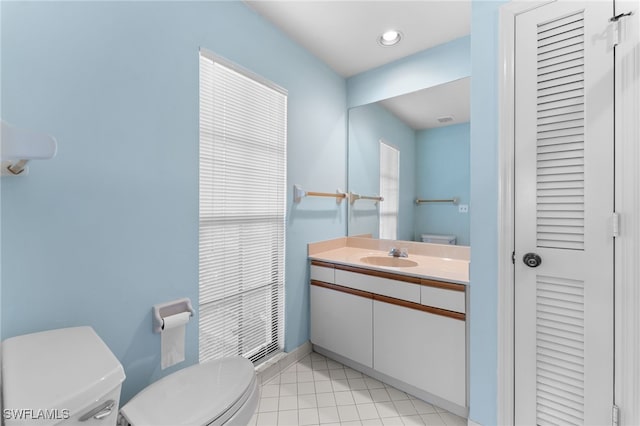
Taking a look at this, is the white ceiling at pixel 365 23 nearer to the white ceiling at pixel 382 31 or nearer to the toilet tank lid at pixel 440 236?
the white ceiling at pixel 382 31

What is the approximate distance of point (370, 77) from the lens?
2.49 m

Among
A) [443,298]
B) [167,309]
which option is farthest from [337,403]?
[167,309]

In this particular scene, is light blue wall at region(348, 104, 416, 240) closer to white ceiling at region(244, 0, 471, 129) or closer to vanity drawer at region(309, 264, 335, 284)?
white ceiling at region(244, 0, 471, 129)

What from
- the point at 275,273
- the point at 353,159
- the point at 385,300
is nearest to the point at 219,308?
the point at 275,273

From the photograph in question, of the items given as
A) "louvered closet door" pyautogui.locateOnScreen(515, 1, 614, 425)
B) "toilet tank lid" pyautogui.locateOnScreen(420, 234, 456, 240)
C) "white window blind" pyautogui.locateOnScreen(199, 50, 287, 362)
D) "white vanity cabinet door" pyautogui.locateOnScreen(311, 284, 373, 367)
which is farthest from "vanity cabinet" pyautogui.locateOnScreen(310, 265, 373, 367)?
"louvered closet door" pyautogui.locateOnScreen(515, 1, 614, 425)

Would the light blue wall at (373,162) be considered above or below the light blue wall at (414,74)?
below

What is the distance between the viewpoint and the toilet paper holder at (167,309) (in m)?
1.29

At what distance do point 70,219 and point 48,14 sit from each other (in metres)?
0.77

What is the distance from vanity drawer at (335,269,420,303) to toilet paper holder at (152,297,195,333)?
105cm

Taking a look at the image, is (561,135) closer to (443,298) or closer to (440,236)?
(443,298)

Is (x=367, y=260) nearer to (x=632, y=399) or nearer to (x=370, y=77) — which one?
(x=632, y=399)

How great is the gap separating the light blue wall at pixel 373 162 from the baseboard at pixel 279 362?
1153mm

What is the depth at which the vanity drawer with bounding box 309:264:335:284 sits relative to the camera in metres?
2.11

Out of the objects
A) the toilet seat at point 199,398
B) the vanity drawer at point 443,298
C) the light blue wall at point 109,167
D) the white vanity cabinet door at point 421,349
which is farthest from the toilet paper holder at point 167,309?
the vanity drawer at point 443,298
